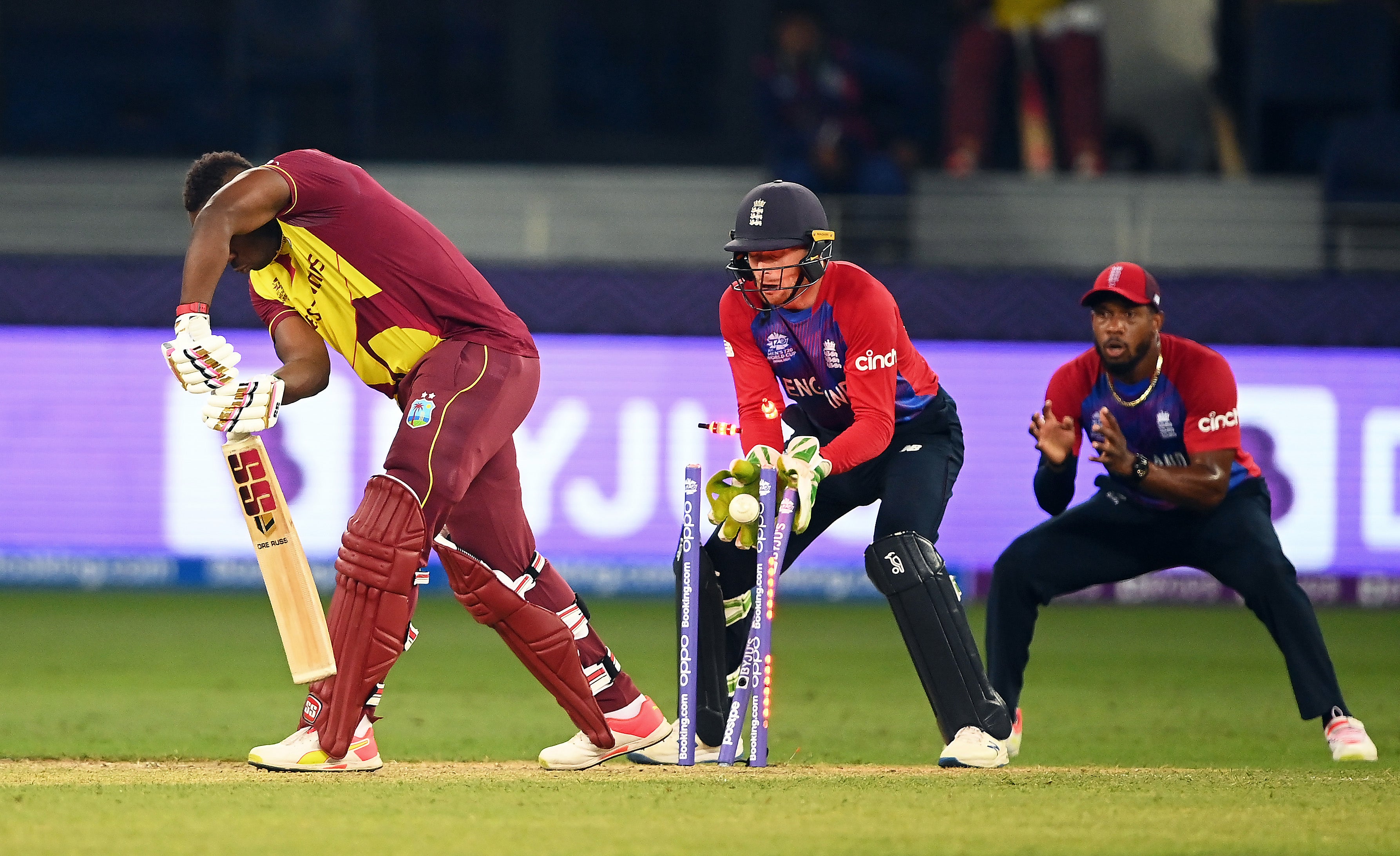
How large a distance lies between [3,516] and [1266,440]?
822cm

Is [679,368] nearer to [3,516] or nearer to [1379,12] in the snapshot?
[3,516]

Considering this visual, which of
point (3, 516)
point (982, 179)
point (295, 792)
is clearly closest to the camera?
point (295, 792)

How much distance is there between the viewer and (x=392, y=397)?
554 cm

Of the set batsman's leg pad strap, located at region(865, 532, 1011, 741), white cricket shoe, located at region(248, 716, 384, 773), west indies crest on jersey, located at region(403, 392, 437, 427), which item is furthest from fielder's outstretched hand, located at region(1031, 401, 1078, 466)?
white cricket shoe, located at region(248, 716, 384, 773)

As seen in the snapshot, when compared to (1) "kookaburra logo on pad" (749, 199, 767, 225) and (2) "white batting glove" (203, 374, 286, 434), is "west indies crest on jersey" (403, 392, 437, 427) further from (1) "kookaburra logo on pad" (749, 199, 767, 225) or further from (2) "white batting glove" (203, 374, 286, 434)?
(1) "kookaburra logo on pad" (749, 199, 767, 225)

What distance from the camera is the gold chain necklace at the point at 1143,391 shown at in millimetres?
6324

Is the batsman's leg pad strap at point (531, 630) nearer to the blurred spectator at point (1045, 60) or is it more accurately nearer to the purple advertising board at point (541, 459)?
the purple advertising board at point (541, 459)

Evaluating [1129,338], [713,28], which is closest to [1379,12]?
[713,28]

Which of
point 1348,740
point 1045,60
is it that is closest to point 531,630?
point 1348,740

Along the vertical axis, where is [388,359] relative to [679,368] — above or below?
above

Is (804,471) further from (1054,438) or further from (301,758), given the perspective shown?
(301,758)

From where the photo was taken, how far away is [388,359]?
5.38 metres

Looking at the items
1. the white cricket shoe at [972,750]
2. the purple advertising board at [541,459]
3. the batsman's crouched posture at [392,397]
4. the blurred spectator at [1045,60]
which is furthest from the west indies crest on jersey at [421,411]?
the blurred spectator at [1045,60]

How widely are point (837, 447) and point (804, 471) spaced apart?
130mm
